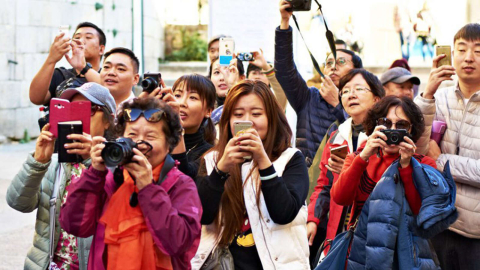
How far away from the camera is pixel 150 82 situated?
4.11m

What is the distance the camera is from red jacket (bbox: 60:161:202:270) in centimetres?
310

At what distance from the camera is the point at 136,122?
132 inches

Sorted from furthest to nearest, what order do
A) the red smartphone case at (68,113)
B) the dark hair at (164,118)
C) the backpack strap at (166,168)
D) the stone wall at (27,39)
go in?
the stone wall at (27,39) < the red smartphone case at (68,113) < the dark hair at (164,118) < the backpack strap at (166,168)

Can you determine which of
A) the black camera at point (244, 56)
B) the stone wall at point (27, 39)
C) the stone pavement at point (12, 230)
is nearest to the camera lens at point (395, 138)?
the black camera at point (244, 56)

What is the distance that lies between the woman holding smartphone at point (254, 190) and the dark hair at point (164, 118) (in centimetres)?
26

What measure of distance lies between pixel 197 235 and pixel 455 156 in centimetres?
223

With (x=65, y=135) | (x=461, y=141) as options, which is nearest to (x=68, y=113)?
(x=65, y=135)

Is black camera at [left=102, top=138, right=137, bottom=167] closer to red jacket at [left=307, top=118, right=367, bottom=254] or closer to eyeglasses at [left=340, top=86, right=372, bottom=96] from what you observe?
red jacket at [left=307, top=118, right=367, bottom=254]

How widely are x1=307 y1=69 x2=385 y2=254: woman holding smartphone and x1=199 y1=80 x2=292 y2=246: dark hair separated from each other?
0.73 metres

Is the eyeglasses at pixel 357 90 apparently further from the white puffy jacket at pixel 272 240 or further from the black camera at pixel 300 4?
the white puffy jacket at pixel 272 240

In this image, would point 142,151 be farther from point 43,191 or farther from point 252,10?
point 252,10

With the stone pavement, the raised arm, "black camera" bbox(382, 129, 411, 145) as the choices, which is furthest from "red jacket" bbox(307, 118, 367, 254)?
the stone pavement

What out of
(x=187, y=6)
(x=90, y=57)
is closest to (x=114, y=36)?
(x=187, y=6)

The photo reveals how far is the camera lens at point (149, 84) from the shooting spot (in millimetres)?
4105
